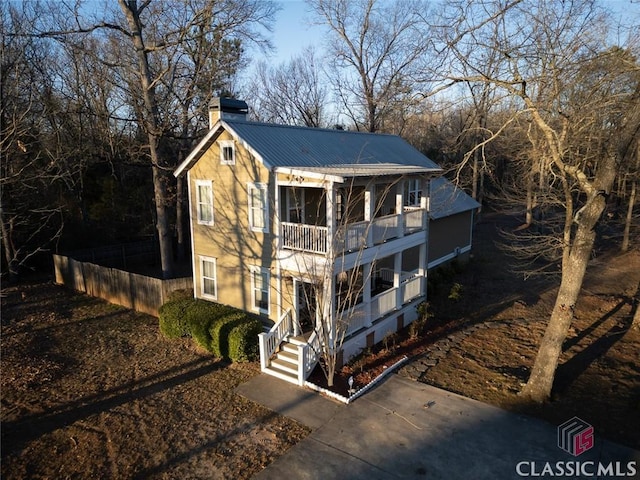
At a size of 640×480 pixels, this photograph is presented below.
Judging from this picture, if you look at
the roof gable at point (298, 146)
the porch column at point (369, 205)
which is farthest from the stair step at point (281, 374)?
the roof gable at point (298, 146)

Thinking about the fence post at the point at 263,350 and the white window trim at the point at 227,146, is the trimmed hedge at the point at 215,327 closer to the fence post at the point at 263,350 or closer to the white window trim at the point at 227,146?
the fence post at the point at 263,350

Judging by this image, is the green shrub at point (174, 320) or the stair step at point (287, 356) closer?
the stair step at point (287, 356)

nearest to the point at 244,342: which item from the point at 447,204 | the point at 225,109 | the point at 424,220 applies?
the point at 225,109

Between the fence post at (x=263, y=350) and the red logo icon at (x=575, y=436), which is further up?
the fence post at (x=263, y=350)

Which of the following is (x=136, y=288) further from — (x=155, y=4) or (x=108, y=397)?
(x=155, y=4)

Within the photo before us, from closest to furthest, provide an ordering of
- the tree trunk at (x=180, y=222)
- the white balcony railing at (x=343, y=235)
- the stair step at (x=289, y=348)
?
the white balcony railing at (x=343, y=235), the stair step at (x=289, y=348), the tree trunk at (x=180, y=222)

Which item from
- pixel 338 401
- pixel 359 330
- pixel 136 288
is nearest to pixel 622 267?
pixel 359 330

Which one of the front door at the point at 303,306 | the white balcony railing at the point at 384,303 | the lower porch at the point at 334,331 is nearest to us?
the lower porch at the point at 334,331

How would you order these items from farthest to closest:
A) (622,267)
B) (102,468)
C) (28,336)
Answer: (622,267), (28,336), (102,468)
